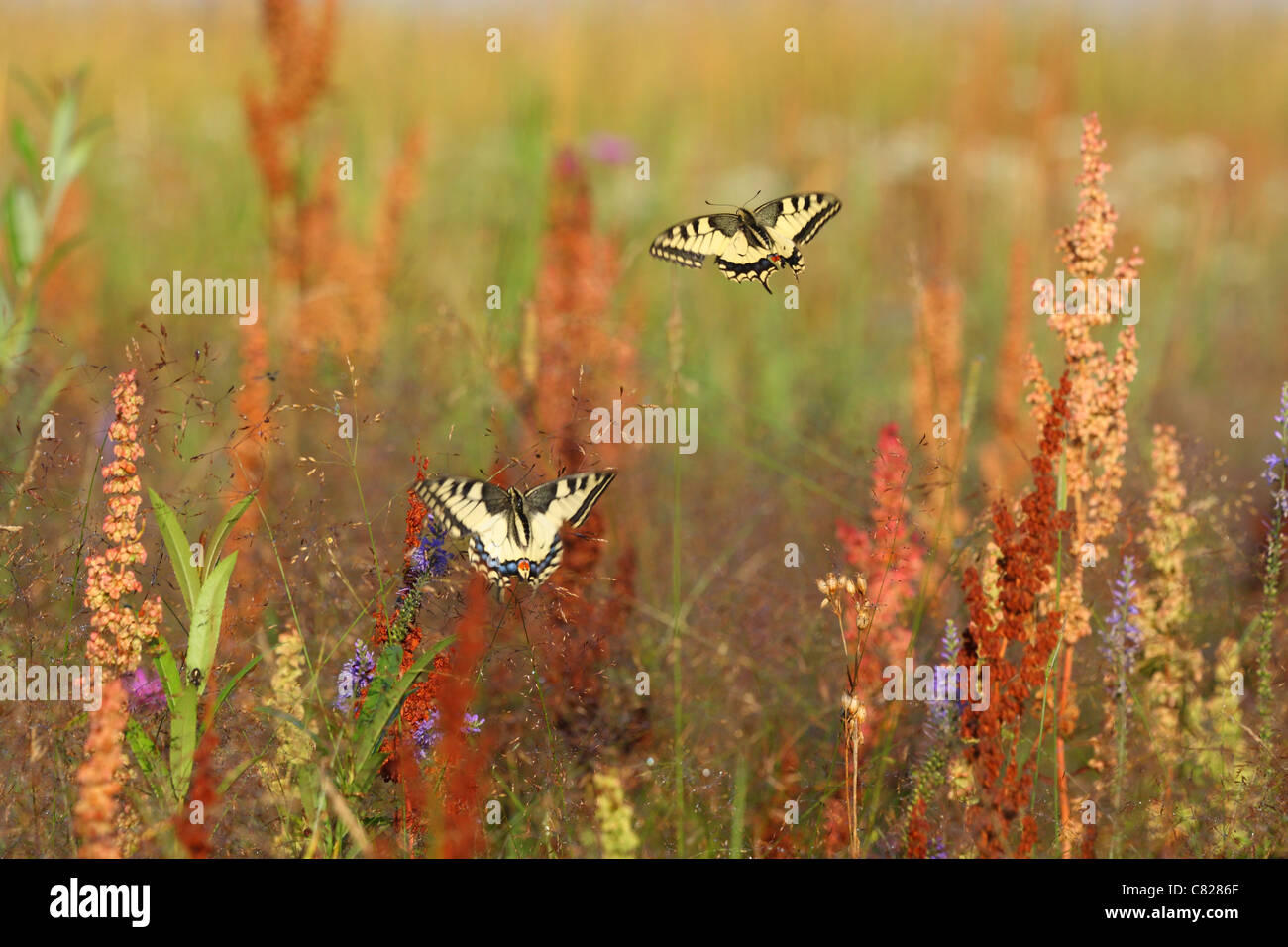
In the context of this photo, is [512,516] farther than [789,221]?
No

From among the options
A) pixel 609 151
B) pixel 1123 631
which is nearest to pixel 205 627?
pixel 1123 631

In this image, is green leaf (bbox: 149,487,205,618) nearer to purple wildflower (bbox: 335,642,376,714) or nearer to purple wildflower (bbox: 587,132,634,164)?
purple wildflower (bbox: 335,642,376,714)

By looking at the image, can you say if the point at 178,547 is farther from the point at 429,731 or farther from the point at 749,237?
the point at 749,237

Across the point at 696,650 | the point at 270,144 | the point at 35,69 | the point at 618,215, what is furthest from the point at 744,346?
the point at 35,69

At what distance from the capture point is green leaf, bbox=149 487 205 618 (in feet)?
7.12

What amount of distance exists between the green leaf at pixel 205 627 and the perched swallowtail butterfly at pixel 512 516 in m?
0.38

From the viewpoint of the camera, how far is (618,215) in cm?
637

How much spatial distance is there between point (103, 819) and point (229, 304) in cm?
308

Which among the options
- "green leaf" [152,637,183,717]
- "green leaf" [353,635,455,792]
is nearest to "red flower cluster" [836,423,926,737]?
"green leaf" [353,635,455,792]

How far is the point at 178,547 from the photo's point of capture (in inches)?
86.2

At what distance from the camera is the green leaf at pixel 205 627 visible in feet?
7.07

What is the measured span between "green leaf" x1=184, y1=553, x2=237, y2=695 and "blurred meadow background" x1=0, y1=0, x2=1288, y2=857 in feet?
0.03

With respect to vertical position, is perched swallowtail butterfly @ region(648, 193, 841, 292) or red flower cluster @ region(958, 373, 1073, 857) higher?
perched swallowtail butterfly @ region(648, 193, 841, 292)

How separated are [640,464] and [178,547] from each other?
2.34 metres
